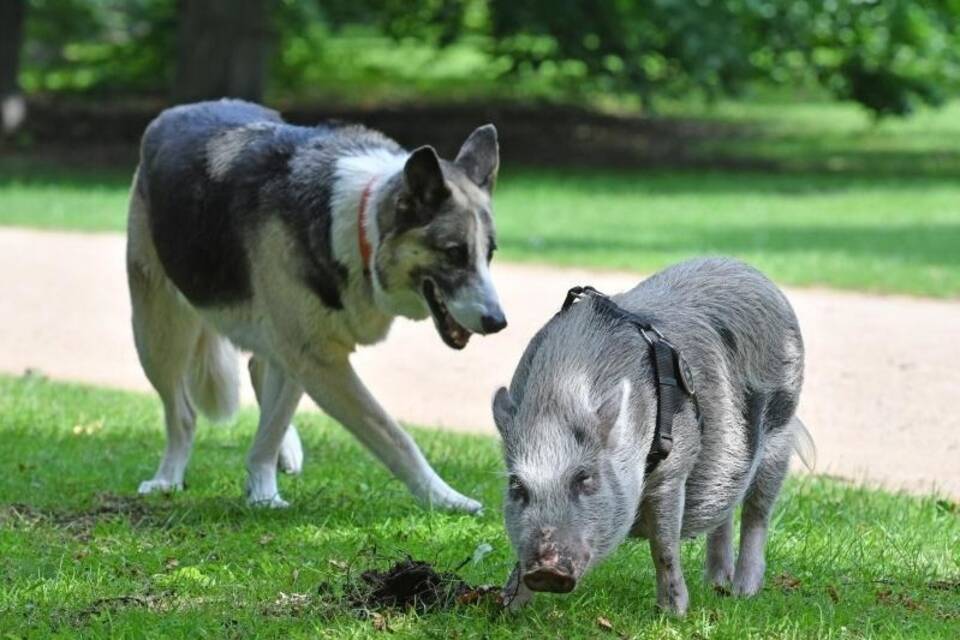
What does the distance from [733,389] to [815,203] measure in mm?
16256

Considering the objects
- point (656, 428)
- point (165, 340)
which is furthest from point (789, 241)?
point (656, 428)

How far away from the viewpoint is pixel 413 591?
5738 mm

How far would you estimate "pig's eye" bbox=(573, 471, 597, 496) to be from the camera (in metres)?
5.11

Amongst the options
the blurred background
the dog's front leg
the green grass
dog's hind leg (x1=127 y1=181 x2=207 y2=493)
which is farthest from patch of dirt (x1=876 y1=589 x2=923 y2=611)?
the blurred background

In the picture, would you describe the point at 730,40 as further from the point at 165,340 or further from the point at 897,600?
the point at 897,600

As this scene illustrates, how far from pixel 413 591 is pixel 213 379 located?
3210 mm

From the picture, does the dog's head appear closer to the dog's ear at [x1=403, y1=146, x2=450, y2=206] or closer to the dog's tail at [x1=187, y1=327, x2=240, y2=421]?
the dog's ear at [x1=403, y1=146, x2=450, y2=206]

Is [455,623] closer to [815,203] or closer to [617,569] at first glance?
[617,569]

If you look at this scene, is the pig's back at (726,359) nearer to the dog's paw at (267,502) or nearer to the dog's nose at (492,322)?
the dog's nose at (492,322)

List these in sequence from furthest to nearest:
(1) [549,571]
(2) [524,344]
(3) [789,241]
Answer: (3) [789,241], (2) [524,344], (1) [549,571]

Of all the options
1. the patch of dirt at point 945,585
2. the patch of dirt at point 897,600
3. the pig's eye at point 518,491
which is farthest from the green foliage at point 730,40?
the pig's eye at point 518,491

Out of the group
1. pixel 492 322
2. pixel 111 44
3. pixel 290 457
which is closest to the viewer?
pixel 492 322

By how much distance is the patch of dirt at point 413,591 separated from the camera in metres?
5.67

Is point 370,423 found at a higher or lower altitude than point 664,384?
lower
